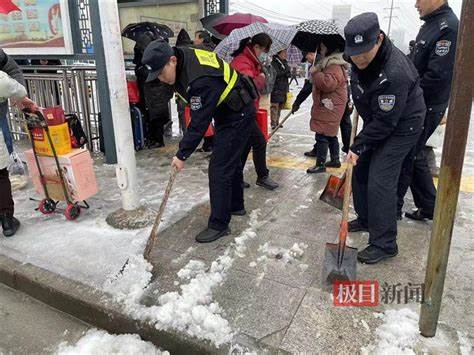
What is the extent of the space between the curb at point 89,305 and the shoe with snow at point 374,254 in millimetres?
1181

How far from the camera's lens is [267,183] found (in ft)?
15.8

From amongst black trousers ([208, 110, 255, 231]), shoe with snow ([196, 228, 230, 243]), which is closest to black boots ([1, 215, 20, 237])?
shoe with snow ([196, 228, 230, 243])

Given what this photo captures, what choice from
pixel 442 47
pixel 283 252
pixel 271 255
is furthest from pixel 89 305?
pixel 442 47

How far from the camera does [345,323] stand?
2.47 m

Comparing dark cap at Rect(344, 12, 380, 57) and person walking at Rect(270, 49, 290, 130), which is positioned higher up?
dark cap at Rect(344, 12, 380, 57)

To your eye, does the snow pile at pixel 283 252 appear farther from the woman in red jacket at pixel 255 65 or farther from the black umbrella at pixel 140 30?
Answer: the black umbrella at pixel 140 30

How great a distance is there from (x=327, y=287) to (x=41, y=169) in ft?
9.62

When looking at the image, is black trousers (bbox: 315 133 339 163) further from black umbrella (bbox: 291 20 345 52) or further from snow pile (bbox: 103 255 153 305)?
snow pile (bbox: 103 255 153 305)

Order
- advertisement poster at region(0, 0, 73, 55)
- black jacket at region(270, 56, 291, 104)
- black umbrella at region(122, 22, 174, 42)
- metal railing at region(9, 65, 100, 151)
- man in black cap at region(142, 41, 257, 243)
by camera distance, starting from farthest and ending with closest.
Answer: black jacket at region(270, 56, 291, 104) < metal railing at region(9, 65, 100, 151) < black umbrella at region(122, 22, 174, 42) < advertisement poster at region(0, 0, 73, 55) < man in black cap at region(142, 41, 257, 243)

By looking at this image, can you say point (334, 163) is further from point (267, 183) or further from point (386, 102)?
point (386, 102)

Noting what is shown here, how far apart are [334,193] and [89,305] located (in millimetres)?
2574

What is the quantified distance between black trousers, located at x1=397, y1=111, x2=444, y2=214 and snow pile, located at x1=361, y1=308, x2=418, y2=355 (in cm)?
150

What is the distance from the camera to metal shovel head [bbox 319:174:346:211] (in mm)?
4113

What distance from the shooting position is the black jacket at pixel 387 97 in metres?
2.72
